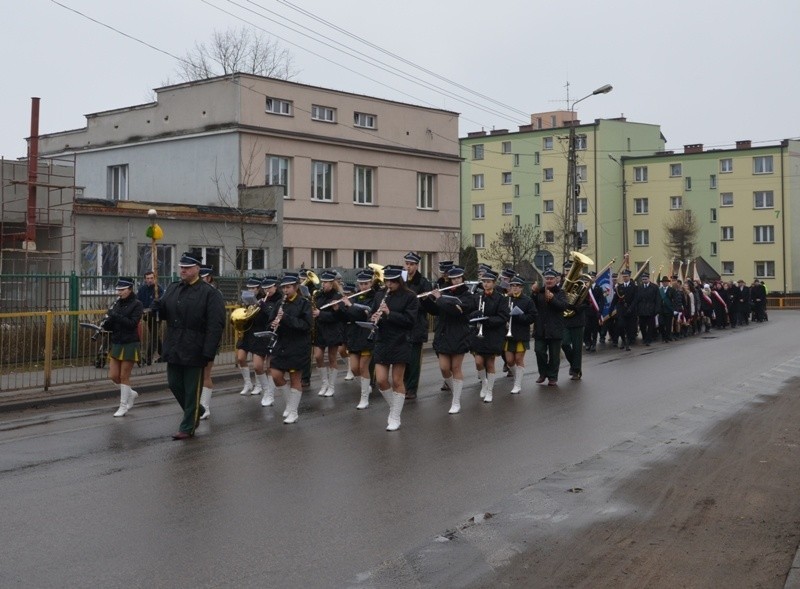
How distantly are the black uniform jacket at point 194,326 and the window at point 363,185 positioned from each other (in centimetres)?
3002

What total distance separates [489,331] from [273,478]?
6.25 meters

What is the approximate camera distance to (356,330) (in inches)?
589

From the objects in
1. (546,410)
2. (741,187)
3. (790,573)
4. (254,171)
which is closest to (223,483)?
(790,573)

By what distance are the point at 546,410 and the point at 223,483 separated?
6020 mm

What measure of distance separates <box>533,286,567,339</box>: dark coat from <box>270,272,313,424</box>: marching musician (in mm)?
5786

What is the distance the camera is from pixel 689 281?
33.1 metres

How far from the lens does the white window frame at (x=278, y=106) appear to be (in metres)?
38.3

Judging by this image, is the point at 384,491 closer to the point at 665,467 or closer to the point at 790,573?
the point at 665,467

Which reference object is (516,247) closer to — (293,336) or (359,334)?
(359,334)

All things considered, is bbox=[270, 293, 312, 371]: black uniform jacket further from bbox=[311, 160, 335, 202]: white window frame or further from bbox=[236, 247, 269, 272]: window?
bbox=[311, 160, 335, 202]: white window frame

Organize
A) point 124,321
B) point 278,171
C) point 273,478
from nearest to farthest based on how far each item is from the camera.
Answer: point 273,478, point 124,321, point 278,171

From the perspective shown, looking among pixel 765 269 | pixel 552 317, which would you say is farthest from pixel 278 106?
pixel 765 269

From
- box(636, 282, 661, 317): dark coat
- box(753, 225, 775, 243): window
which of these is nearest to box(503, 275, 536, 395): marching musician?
box(636, 282, 661, 317): dark coat

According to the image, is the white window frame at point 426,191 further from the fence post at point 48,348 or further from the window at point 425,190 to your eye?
the fence post at point 48,348
